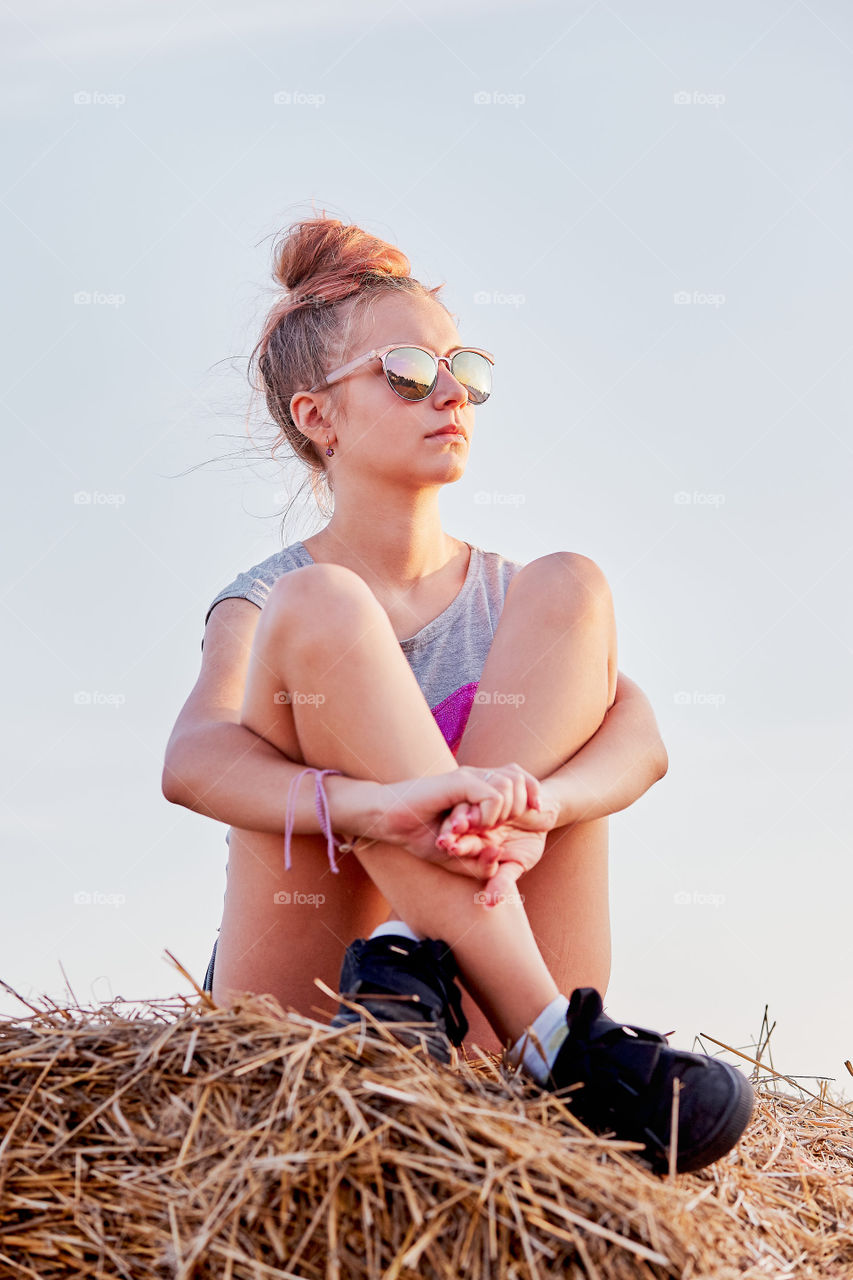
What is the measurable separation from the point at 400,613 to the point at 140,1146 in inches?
71.3

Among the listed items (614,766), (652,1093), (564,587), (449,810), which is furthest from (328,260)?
(652,1093)

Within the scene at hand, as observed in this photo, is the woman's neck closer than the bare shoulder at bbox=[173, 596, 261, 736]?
No

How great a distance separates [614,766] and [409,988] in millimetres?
785

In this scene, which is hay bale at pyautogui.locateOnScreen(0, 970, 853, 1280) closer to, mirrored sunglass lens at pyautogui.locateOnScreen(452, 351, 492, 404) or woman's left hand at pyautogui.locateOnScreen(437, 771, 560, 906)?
woman's left hand at pyautogui.locateOnScreen(437, 771, 560, 906)

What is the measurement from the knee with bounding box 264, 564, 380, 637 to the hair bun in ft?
4.95

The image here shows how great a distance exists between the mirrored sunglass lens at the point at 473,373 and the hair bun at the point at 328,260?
43 cm

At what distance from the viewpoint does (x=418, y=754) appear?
215 centimetres

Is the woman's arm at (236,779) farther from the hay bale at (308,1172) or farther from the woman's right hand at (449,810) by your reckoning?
the hay bale at (308,1172)

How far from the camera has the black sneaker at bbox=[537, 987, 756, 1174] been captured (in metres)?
1.83

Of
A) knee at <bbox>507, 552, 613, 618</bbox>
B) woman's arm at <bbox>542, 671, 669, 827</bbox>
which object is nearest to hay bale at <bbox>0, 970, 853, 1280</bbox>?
woman's arm at <bbox>542, 671, 669, 827</bbox>

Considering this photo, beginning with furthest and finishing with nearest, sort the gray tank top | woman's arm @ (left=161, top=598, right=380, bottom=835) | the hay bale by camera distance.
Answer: the gray tank top
woman's arm @ (left=161, top=598, right=380, bottom=835)
the hay bale

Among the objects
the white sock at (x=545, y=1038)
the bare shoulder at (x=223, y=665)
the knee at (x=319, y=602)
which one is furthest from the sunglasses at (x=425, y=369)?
the white sock at (x=545, y=1038)

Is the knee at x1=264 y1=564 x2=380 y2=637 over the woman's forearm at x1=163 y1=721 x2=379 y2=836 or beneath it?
over

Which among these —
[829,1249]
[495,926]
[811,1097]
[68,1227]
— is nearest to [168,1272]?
[68,1227]
